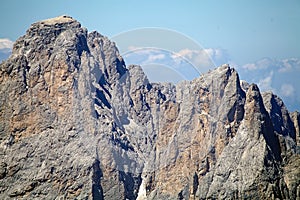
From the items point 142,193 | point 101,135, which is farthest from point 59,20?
point 142,193

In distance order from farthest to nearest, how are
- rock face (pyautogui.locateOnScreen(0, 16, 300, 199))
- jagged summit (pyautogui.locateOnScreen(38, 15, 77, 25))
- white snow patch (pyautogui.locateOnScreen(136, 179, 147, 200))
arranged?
jagged summit (pyautogui.locateOnScreen(38, 15, 77, 25))
white snow patch (pyautogui.locateOnScreen(136, 179, 147, 200))
rock face (pyautogui.locateOnScreen(0, 16, 300, 199))

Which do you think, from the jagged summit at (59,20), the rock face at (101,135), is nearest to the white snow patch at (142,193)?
the rock face at (101,135)

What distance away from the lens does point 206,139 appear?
160ft

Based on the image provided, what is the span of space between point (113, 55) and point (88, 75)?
47.9 ft

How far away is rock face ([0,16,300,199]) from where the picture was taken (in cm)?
4138

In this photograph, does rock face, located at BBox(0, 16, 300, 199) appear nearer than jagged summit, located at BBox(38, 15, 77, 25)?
Yes

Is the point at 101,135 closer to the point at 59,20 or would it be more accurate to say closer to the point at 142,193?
the point at 142,193

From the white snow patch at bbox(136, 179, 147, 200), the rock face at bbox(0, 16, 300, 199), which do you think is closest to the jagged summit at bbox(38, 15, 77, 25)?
Result: the rock face at bbox(0, 16, 300, 199)

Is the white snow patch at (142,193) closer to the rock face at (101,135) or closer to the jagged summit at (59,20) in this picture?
the rock face at (101,135)

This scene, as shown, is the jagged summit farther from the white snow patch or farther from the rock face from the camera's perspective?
the white snow patch

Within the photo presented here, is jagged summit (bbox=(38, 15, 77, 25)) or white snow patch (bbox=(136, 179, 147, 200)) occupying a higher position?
jagged summit (bbox=(38, 15, 77, 25))

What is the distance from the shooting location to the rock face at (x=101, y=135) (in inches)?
1629

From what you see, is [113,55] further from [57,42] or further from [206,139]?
[206,139]

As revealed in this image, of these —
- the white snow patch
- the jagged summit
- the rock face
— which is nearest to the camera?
the rock face
